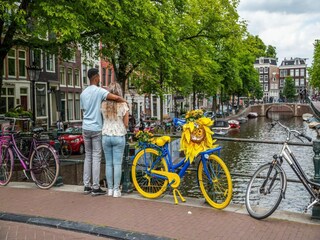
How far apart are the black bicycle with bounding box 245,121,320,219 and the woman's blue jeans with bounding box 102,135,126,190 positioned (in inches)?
79.5

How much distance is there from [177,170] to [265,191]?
1459 mm

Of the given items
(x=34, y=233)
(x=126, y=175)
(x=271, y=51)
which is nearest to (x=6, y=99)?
(x=126, y=175)

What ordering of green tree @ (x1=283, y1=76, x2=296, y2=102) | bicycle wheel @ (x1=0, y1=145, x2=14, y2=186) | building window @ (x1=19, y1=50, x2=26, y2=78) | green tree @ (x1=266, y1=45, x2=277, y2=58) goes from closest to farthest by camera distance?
1. bicycle wheel @ (x1=0, y1=145, x2=14, y2=186)
2. building window @ (x1=19, y1=50, x2=26, y2=78)
3. green tree @ (x1=266, y1=45, x2=277, y2=58)
4. green tree @ (x1=283, y1=76, x2=296, y2=102)

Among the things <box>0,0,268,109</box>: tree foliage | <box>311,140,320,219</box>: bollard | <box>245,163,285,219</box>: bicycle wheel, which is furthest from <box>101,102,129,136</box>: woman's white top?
<box>0,0,268,109</box>: tree foliage

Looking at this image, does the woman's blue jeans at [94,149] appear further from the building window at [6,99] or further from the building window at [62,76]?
the building window at [62,76]

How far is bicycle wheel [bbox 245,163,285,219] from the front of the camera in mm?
5035

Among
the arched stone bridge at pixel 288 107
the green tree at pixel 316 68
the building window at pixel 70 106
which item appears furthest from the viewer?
the arched stone bridge at pixel 288 107

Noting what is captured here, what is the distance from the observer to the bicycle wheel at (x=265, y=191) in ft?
16.5

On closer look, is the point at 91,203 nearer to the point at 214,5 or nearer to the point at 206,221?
the point at 206,221

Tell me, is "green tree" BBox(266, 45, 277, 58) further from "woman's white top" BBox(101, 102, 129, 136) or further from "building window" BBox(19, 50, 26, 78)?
"woman's white top" BBox(101, 102, 129, 136)

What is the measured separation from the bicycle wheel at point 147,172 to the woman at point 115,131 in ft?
0.97

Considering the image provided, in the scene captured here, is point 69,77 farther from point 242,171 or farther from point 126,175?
point 126,175

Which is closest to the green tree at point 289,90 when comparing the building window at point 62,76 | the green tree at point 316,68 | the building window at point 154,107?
the green tree at point 316,68

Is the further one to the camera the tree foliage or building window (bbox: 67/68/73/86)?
building window (bbox: 67/68/73/86)
